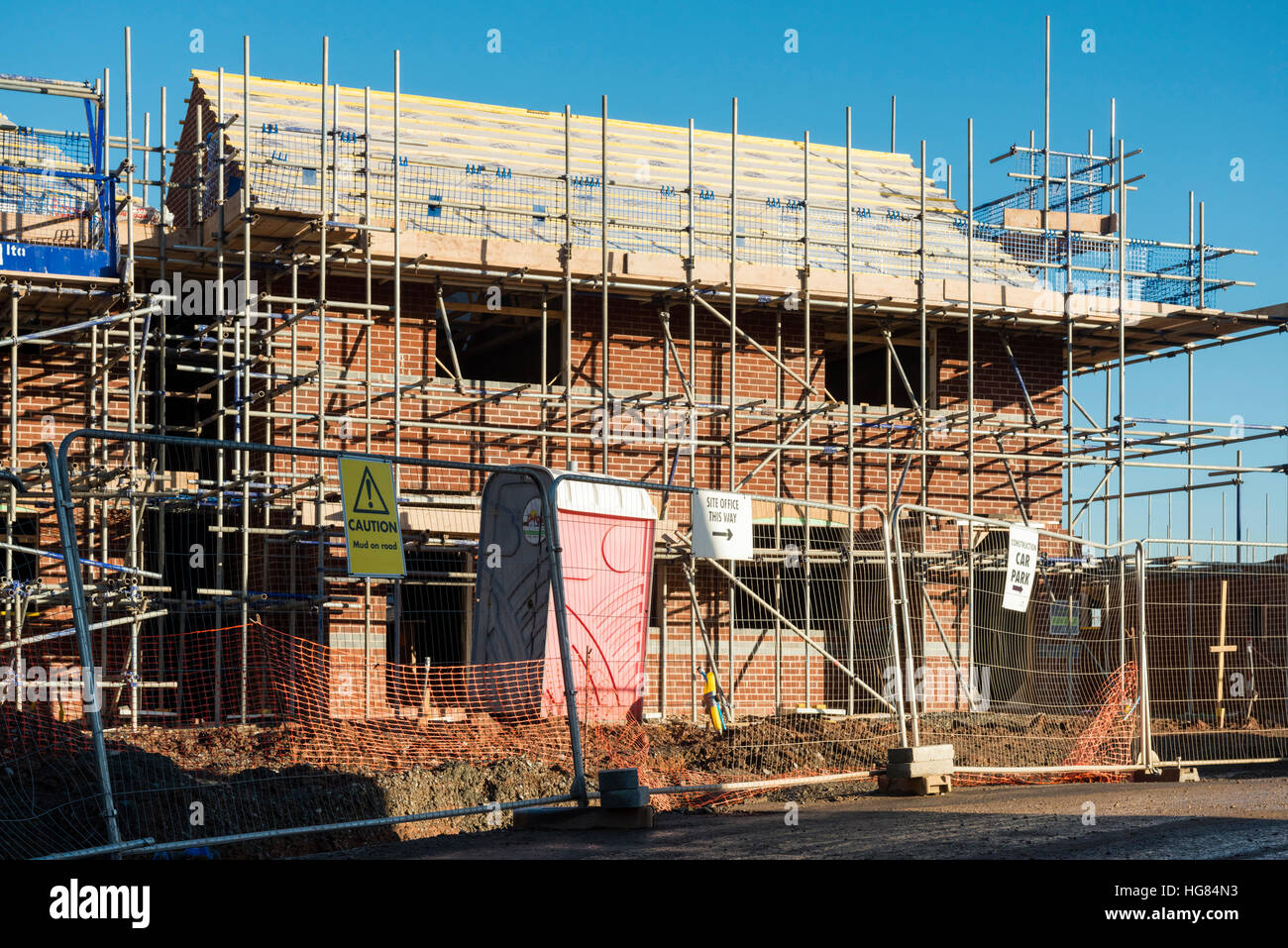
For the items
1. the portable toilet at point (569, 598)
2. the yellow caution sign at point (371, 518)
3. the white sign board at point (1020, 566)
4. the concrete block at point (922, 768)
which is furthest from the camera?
the portable toilet at point (569, 598)

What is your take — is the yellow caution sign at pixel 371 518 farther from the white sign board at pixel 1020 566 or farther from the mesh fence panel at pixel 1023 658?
the white sign board at pixel 1020 566

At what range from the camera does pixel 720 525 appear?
1205cm

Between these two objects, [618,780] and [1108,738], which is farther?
[1108,738]

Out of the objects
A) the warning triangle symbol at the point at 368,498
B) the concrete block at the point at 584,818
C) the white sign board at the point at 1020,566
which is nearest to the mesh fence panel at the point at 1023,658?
the white sign board at the point at 1020,566

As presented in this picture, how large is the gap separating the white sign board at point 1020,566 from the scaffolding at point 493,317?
83.0 inches

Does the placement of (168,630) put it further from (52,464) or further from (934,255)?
(934,255)

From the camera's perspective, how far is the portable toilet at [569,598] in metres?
14.2

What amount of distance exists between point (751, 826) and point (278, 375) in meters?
9.08

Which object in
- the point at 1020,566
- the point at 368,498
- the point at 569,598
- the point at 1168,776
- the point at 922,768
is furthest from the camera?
the point at 569,598

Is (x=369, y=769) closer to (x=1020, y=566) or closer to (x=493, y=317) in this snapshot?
(x=1020, y=566)

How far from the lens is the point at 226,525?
1816 centimetres

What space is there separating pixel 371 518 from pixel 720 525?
3.12 meters

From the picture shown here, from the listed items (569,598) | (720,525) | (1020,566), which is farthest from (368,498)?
(1020,566)
